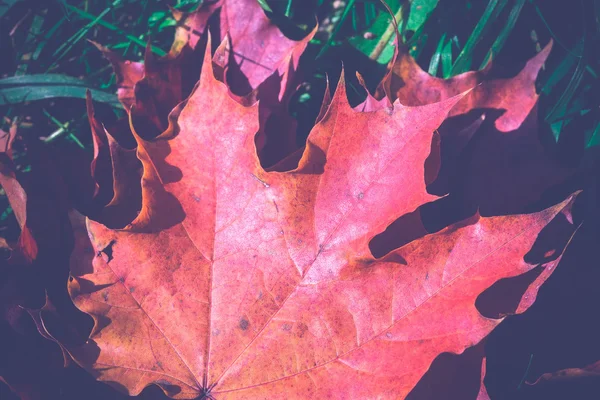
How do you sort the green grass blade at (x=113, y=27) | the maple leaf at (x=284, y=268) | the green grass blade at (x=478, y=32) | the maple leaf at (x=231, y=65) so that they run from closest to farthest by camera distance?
the maple leaf at (x=284, y=268) < the maple leaf at (x=231, y=65) < the green grass blade at (x=478, y=32) < the green grass blade at (x=113, y=27)

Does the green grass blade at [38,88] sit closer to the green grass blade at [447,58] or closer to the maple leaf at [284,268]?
the maple leaf at [284,268]

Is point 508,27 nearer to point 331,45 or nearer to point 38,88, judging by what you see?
point 331,45

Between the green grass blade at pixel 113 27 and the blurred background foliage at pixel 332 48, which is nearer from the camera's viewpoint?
the blurred background foliage at pixel 332 48

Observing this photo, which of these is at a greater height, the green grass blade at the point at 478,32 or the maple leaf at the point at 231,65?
the green grass blade at the point at 478,32

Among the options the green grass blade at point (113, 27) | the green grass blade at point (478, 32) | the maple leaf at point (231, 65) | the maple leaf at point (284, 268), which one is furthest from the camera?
the green grass blade at point (113, 27)

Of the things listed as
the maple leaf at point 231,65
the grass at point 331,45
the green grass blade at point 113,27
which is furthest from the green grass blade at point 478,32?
the green grass blade at point 113,27

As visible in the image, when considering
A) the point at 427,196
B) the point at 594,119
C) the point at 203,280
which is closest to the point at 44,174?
the point at 203,280

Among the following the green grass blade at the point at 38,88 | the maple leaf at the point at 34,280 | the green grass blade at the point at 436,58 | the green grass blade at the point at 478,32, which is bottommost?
the maple leaf at the point at 34,280

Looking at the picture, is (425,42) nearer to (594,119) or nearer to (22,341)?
(594,119)
